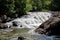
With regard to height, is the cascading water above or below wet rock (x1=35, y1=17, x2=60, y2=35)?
below

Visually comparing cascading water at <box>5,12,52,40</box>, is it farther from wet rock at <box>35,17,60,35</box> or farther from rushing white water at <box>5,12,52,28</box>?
wet rock at <box>35,17,60,35</box>

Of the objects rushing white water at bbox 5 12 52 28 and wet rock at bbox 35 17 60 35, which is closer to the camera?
wet rock at bbox 35 17 60 35

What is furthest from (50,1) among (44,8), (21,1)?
(21,1)

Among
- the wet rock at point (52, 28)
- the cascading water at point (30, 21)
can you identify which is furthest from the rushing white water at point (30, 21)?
the wet rock at point (52, 28)

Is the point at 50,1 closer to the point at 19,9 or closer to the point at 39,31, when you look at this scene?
the point at 19,9

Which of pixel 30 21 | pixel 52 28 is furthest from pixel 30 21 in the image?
pixel 52 28

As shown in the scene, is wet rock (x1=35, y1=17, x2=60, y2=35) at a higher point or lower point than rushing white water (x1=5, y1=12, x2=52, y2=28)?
higher

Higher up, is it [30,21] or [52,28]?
[52,28]

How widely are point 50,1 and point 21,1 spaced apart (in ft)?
57.5

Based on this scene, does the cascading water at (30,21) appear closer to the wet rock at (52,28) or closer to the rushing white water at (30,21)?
the rushing white water at (30,21)

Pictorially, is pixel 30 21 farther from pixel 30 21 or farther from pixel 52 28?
pixel 52 28

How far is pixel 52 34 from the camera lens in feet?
85.8

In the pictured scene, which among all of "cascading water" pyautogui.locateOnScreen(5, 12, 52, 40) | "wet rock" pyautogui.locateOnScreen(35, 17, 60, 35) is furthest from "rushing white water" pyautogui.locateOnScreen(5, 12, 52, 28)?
"wet rock" pyautogui.locateOnScreen(35, 17, 60, 35)

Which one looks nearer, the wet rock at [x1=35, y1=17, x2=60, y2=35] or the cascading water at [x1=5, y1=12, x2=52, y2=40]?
the wet rock at [x1=35, y1=17, x2=60, y2=35]
